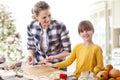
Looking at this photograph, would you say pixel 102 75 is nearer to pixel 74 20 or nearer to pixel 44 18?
pixel 44 18

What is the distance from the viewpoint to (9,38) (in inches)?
147

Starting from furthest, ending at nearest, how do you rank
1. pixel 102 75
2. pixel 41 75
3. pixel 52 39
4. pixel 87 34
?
pixel 52 39 < pixel 87 34 < pixel 41 75 < pixel 102 75

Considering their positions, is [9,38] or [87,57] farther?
[9,38]

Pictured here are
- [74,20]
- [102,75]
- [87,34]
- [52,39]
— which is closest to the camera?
[102,75]

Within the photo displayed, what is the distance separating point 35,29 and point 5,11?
1305mm

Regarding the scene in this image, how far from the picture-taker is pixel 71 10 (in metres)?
4.09

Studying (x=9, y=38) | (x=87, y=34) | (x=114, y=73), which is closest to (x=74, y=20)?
(x=9, y=38)

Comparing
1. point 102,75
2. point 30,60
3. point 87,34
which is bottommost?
point 30,60

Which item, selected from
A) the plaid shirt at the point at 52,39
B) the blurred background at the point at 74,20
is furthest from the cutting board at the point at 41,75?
the blurred background at the point at 74,20

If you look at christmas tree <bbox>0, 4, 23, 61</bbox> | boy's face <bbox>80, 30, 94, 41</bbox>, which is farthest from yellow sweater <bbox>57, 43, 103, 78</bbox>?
christmas tree <bbox>0, 4, 23, 61</bbox>

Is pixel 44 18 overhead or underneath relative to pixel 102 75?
overhead

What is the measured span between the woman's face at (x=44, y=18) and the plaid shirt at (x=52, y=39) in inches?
2.4

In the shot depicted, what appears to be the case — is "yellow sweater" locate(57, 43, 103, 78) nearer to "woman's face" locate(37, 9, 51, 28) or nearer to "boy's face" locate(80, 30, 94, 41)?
"boy's face" locate(80, 30, 94, 41)

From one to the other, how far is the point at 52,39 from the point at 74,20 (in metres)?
1.62
